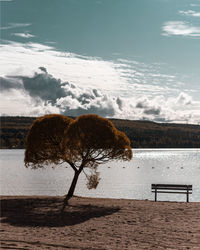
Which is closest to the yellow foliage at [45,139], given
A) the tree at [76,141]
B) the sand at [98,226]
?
the tree at [76,141]

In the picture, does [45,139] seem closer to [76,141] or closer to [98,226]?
[76,141]

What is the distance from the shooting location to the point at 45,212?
2523cm

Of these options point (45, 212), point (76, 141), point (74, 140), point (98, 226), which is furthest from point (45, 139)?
A: point (98, 226)

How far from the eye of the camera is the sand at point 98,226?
15.5m

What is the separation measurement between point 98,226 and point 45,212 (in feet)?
21.5

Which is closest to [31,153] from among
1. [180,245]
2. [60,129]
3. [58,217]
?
[60,129]

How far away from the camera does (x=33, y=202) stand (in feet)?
98.8

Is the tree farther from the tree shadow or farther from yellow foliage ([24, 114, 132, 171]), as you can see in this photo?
the tree shadow

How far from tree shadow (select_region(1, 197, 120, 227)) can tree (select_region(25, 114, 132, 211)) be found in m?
3.60

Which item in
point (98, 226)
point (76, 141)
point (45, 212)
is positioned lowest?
point (45, 212)

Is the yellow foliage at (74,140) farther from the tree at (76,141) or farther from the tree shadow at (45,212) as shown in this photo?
the tree shadow at (45,212)

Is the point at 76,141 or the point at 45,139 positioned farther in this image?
the point at 45,139

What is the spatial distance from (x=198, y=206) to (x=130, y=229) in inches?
429

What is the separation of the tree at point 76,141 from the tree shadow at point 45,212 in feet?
11.8
